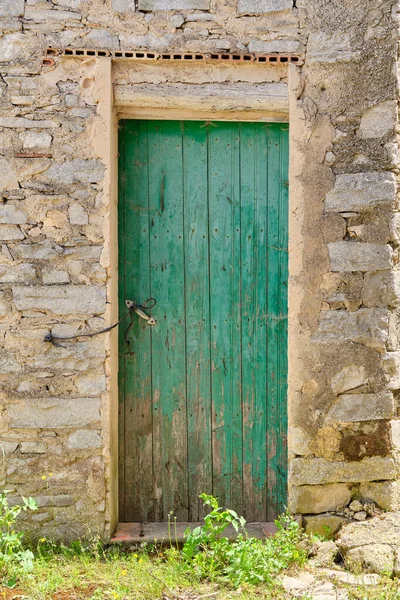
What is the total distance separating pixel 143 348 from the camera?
3975 mm

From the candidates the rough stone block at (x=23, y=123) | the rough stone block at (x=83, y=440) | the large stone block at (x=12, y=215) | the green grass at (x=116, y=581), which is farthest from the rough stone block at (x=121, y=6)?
the green grass at (x=116, y=581)

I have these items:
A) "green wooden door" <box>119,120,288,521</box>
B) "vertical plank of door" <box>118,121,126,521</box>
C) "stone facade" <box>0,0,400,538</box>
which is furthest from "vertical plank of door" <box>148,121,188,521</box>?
"stone facade" <box>0,0,400,538</box>

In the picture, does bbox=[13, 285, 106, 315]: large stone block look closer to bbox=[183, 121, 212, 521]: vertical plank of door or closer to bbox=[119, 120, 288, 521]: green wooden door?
bbox=[119, 120, 288, 521]: green wooden door

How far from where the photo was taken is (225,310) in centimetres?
398

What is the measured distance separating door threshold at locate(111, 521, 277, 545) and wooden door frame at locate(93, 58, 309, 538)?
0.08 metres

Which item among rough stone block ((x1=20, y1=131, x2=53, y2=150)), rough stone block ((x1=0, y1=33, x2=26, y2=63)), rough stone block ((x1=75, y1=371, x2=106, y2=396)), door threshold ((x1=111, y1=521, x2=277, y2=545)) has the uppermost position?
rough stone block ((x1=0, y1=33, x2=26, y2=63))

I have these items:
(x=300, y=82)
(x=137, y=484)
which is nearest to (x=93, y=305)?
(x=137, y=484)

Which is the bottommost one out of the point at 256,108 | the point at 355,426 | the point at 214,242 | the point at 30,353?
Result: the point at 355,426

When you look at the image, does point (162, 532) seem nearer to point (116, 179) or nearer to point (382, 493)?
point (382, 493)

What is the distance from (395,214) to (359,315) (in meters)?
0.61

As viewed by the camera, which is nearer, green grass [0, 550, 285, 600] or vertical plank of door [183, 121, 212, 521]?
green grass [0, 550, 285, 600]

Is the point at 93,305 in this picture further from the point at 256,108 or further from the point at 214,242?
the point at 256,108

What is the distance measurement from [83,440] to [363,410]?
1.58 meters

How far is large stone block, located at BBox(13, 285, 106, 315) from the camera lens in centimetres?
364
